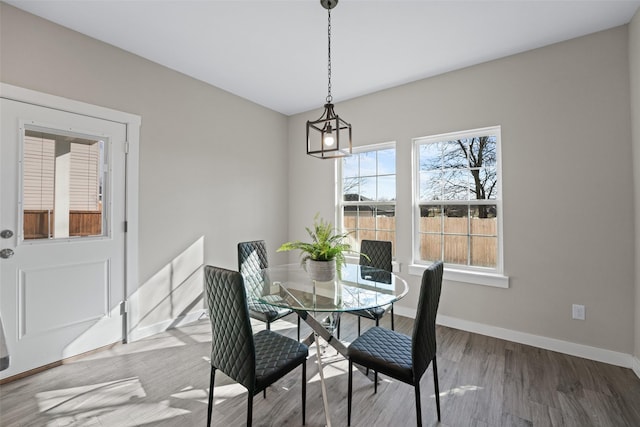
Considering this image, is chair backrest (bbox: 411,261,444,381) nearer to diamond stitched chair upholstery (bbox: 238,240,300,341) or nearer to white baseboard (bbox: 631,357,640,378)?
diamond stitched chair upholstery (bbox: 238,240,300,341)

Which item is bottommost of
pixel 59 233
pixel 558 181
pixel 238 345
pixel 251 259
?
pixel 238 345

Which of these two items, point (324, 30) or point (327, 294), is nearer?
point (327, 294)

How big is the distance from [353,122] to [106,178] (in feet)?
9.57

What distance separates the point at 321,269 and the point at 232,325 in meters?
0.76

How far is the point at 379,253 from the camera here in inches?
119

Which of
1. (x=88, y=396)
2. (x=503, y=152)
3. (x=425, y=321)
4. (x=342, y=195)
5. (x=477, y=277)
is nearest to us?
(x=425, y=321)

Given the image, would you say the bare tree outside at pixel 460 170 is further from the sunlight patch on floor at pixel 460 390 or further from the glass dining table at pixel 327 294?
the sunlight patch on floor at pixel 460 390

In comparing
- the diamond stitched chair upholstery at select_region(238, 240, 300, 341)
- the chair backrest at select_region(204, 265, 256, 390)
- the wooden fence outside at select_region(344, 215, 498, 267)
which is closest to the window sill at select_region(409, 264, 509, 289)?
the wooden fence outside at select_region(344, 215, 498, 267)

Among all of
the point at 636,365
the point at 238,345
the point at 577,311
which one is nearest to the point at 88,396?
the point at 238,345

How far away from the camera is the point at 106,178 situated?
8.87ft

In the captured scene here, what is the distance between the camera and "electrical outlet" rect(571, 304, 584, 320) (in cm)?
258

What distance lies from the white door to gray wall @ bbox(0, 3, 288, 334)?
23 cm

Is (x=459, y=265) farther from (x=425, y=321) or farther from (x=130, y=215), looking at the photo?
(x=130, y=215)

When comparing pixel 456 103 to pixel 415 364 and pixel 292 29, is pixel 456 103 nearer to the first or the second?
pixel 292 29
